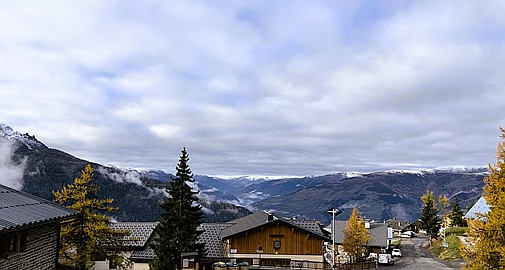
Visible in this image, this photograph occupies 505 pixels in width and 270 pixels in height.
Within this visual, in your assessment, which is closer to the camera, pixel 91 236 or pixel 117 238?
pixel 91 236

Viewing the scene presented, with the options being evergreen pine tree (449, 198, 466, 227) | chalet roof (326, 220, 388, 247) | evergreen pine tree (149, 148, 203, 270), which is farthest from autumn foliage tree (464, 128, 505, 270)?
evergreen pine tree (449, 198, 466, 227)

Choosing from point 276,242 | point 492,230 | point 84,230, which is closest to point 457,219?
point 276,242

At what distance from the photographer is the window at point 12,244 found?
14.7m

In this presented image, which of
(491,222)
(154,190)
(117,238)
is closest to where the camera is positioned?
(491,222)

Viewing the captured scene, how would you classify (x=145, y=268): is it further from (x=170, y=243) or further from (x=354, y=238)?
(x=354, y=238)

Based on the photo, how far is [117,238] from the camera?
29672 mm

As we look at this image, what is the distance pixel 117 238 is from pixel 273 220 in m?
18.2

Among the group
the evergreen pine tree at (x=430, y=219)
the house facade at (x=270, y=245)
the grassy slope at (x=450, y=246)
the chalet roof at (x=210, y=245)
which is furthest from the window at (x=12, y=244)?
the evergreen pine tree at (x=430, y=219)

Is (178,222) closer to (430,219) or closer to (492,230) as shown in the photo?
(492,230)

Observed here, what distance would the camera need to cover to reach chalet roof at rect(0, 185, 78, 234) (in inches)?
559

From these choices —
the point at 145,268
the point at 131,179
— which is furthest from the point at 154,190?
the point at 145,268

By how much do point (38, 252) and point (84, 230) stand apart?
9.62 meters

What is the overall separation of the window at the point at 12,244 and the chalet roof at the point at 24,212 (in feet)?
2.40

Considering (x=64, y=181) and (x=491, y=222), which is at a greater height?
(x=64, y=181)
